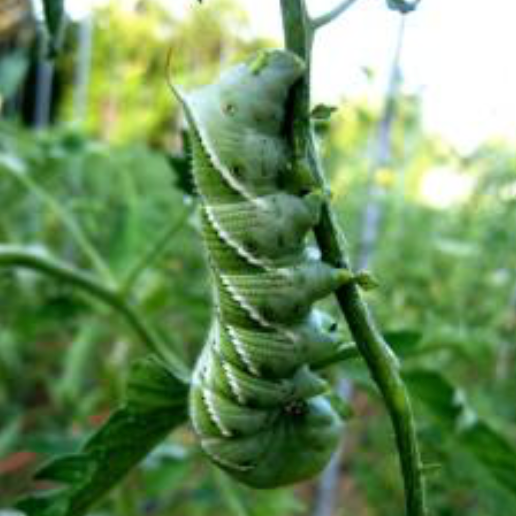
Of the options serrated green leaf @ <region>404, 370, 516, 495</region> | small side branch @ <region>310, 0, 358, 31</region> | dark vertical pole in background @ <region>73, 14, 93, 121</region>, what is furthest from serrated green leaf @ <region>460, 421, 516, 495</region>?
dark vertical pole in background @ <region>73, 14, 93, 121</region>

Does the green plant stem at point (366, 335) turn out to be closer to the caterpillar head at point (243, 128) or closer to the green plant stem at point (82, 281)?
the caterpillar head at point (243, 128)

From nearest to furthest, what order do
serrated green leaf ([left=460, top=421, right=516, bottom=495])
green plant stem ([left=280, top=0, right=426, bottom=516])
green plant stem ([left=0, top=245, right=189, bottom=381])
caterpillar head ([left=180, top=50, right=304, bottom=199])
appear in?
green plant stem ([left=280, top=0, right=426, bottom=516]) → caterpillar head ([left=180, top=50, right=304, bottom=199]) → serrated green leaf ([left=460, top=421, right=516, bottom=495]) → green plant stem ([left=0, top=245, right=189, bottom=381])

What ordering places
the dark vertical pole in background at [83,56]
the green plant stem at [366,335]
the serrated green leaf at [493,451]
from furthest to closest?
the dark vertical pole in background at [83,56], the serrated green leaf at [493,451], the green plant stem at [366,335]

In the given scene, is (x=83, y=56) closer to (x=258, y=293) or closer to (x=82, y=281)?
(x=82, y=281)

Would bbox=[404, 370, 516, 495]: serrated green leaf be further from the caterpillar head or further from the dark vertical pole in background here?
the dark vertical pole in background

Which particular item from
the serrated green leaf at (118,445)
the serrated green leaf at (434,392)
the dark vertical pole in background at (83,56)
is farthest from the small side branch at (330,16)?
the dark vertical pole in background at (83,56)

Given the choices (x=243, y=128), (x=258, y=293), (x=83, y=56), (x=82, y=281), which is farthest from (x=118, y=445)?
(x=83, y=56)

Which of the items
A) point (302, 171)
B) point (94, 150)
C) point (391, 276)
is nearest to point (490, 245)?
point (391, 276)

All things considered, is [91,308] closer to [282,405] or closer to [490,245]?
[282,405]
